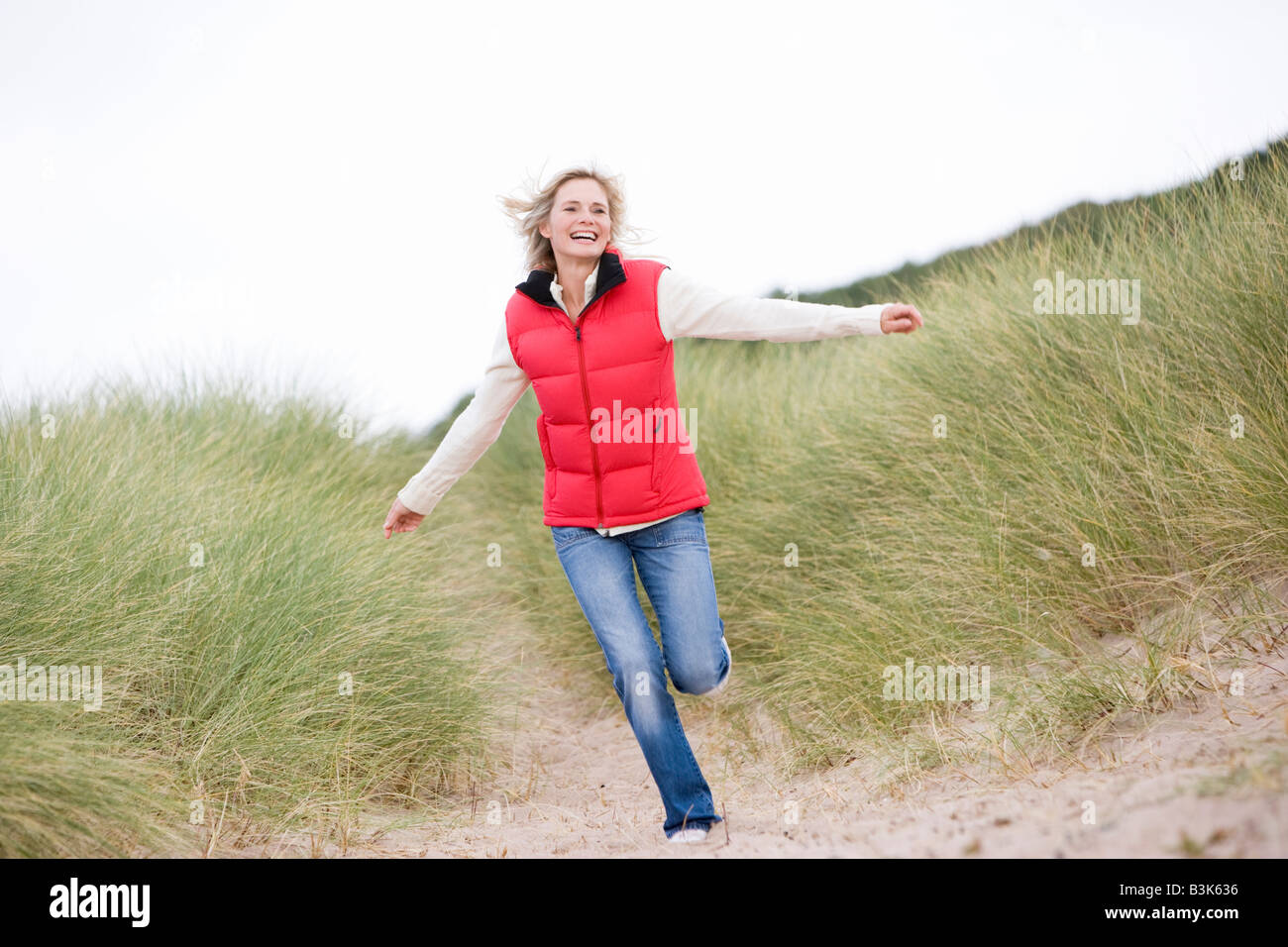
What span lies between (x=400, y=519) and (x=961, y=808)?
2280 millimetres

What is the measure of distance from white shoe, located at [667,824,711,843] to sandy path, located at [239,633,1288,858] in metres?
0.03

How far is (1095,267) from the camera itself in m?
5.80

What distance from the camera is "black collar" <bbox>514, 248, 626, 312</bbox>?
3.42m

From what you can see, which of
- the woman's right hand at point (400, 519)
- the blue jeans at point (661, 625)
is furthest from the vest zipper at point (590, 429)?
the woman's right hand at point (400, 519)

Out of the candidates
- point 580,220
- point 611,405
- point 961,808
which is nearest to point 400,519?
point 611,405

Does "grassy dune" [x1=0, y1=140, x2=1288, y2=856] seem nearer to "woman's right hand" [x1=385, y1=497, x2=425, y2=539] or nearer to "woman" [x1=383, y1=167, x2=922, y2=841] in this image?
"woman's right hand" [x1=385, y1=497, x2=425, y2=539]

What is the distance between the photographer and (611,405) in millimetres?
3352

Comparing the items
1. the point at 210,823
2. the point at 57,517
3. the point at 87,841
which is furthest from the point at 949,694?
the point at 57,517

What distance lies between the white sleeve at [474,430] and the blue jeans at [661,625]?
0.52 meters

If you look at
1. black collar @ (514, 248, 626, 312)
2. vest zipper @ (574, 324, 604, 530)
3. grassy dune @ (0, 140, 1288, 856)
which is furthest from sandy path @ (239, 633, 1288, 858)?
black collar @ (514, 248, 626, 312)

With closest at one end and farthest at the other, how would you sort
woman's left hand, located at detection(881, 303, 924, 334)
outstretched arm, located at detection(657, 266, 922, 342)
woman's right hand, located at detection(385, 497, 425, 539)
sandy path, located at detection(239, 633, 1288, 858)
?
sandy path, located at detection(239, 633, 1288, 858) < woman's left hand, located at detection(881, 303, 924, 334) < outstretched arm, located at detection(657, 266, 922, 342) < woman's right hand, located at detection(385, 497, 425, 539)

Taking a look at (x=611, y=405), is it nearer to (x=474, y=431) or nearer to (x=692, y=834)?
(x=474, y=431)
